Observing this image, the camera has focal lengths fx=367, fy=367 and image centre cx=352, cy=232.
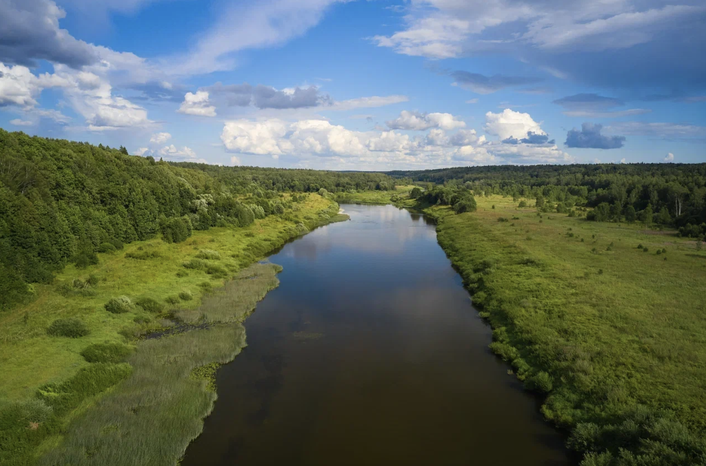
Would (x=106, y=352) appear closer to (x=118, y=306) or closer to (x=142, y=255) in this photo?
(x=118, y=306)

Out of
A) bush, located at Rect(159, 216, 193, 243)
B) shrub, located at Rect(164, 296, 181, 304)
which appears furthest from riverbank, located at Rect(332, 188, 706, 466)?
bush, located at Rect(159, 216, 193, 243)

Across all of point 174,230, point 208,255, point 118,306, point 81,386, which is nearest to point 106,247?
point 174,230

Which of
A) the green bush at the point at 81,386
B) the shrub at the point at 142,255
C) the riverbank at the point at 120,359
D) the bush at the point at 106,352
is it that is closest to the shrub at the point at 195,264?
the riverbank at the point at 120,359

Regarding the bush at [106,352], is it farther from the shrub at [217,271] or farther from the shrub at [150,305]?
the shrub at [217,271]

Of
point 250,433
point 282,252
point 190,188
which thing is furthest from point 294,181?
point 250,433

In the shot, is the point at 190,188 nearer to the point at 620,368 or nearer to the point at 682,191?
the point at 620,368

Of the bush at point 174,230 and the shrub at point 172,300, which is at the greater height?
the bush at point 174,230
